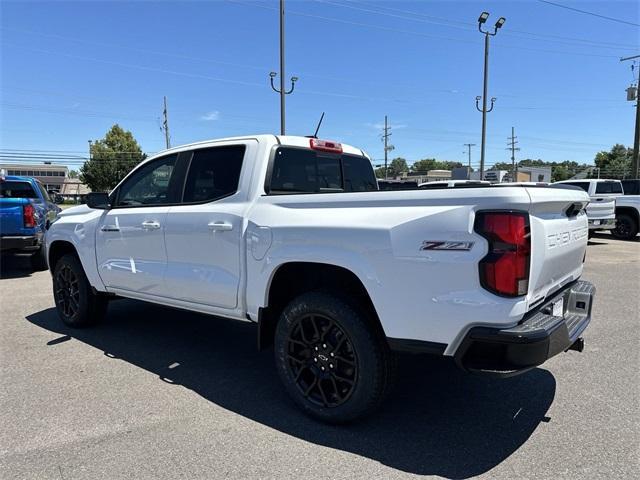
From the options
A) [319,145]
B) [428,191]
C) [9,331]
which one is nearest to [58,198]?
[9,331]

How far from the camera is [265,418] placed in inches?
130

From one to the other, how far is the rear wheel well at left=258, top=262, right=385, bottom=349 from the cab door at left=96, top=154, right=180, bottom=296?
1.24 m

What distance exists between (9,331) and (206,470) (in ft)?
13.2

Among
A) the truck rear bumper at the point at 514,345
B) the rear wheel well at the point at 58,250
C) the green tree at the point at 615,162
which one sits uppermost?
the green tree at the point at 615,162

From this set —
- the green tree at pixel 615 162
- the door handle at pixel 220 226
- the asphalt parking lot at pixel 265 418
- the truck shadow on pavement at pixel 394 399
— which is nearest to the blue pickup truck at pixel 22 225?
the truck shadow on pavement at pixel 394 399

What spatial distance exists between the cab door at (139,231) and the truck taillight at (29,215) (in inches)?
197

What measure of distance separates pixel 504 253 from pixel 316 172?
2141mm

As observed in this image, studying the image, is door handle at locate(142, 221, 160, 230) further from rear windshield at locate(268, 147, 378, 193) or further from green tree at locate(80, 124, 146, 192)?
green tree at locate(80, 124, 146, 192)

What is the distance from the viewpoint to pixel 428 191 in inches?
106

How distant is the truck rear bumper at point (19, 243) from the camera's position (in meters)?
8.66

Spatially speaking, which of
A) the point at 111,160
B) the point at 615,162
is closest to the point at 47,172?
the point at 111,160

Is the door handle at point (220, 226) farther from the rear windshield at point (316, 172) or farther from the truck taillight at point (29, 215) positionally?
the truck taillight at point (29, 215)

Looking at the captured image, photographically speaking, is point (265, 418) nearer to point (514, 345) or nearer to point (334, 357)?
point (334, 357)

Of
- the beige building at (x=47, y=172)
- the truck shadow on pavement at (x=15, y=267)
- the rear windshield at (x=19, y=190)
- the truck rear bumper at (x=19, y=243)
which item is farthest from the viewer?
the beige building at (x=47, y=172)
